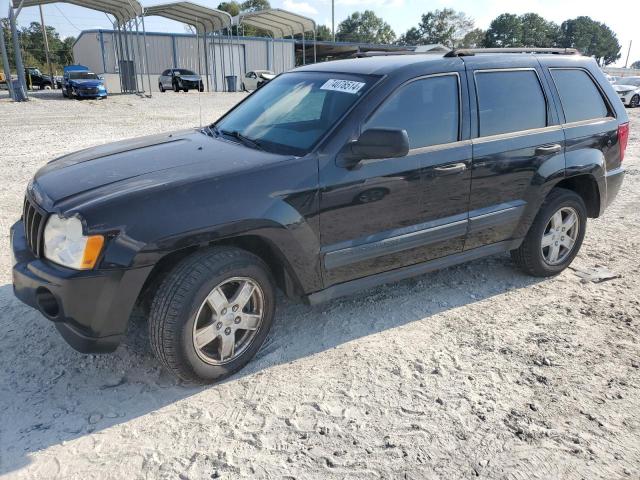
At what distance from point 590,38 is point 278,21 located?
8408 centimetres

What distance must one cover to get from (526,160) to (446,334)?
1.50 m

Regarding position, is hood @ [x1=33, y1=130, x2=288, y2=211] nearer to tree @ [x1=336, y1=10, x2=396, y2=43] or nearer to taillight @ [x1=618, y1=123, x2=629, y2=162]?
taillight @ [x1=618, y1=123, x2=629, y2=162]

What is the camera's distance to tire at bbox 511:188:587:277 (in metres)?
4.32

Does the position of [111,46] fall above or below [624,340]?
above

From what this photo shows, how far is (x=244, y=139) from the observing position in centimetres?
359

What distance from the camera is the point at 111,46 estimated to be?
A: 3688 centimetres

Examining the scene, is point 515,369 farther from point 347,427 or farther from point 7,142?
point 7,142

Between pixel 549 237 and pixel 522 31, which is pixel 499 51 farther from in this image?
pixel 522 31

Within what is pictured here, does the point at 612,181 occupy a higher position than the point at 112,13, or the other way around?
the point at 112,13

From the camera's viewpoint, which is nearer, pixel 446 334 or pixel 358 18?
pixel 446 334

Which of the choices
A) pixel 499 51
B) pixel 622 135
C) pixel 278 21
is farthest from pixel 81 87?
pixel 622 135

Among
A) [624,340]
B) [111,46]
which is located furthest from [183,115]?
[111,46]

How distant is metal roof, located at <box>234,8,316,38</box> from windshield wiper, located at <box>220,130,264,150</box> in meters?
28.7

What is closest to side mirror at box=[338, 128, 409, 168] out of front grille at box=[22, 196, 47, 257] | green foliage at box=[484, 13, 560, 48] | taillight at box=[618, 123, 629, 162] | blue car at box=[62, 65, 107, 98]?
front grille at box=[22, 196, 47, 257]
